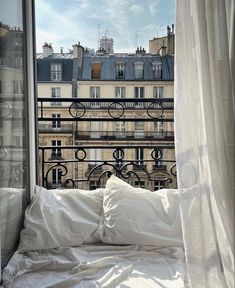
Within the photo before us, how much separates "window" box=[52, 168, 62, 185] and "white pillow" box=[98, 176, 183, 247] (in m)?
0.55

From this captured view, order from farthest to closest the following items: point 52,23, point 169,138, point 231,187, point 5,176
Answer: point 169,138 < point 52,23 < point 5,176 < point 231,187

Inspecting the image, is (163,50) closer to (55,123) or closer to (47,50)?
(47,50)

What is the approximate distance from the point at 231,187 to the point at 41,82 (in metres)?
1.60

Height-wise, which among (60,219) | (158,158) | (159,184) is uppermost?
(158,158)

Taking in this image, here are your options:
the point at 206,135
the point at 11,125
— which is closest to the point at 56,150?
the point at 11,125

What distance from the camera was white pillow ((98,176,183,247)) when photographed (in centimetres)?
172

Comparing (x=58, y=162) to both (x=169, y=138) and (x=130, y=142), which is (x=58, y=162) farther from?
(x=169, y=138)

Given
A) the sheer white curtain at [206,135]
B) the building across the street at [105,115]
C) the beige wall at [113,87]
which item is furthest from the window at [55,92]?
the sheer white curtain at [206,135]

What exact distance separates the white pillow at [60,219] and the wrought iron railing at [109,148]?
1.20ft

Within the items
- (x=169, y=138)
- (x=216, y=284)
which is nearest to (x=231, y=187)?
(x=216, y=284)

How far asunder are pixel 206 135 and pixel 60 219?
3.69 feet

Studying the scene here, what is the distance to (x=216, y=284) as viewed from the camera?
979 mm

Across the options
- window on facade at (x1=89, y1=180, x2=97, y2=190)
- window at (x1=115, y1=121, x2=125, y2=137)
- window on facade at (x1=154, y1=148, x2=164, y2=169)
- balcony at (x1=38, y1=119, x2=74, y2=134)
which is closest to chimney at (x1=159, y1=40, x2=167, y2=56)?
window at (x1=115, y1=121, x2=125, y2=137)

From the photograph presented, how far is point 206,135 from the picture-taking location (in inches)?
37.1
